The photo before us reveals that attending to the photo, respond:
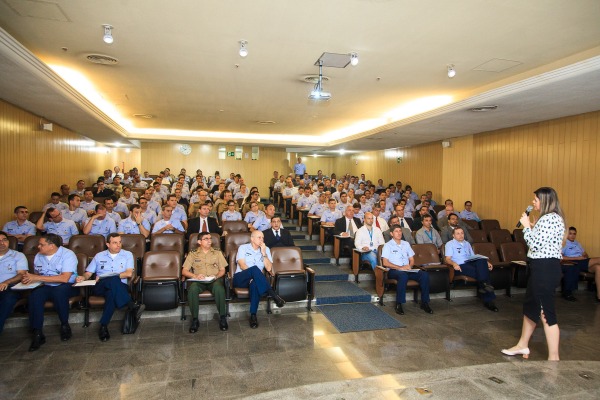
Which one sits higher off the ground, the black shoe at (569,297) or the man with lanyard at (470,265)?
the man with lanyard at (470,265)

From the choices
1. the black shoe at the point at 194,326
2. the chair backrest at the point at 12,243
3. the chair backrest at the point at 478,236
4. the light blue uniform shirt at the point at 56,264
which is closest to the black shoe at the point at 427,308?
the chair backrest at the point at 478,236

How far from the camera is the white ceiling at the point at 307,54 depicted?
369 cm

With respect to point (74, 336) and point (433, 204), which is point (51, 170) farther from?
point (433, 204)

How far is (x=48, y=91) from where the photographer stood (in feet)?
17.9

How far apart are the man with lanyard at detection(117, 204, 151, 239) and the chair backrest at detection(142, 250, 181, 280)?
168 centimetres

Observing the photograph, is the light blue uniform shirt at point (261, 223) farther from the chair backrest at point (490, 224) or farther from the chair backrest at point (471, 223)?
the chair backrest at point (490, 224)

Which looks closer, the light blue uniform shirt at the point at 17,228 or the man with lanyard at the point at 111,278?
the man with lanyard at the point at 111,278

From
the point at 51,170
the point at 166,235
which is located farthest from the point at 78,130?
the point at 166,235

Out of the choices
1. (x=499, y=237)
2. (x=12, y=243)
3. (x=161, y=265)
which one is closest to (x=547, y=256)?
(x=499, y=237)

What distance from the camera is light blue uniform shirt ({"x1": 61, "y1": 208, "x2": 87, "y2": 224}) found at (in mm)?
6957

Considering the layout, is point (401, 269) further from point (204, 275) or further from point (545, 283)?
point (204, 275)

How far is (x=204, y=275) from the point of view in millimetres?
4711

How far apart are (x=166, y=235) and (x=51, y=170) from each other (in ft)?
14.8

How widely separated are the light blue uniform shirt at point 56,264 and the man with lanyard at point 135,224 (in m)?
1.83
